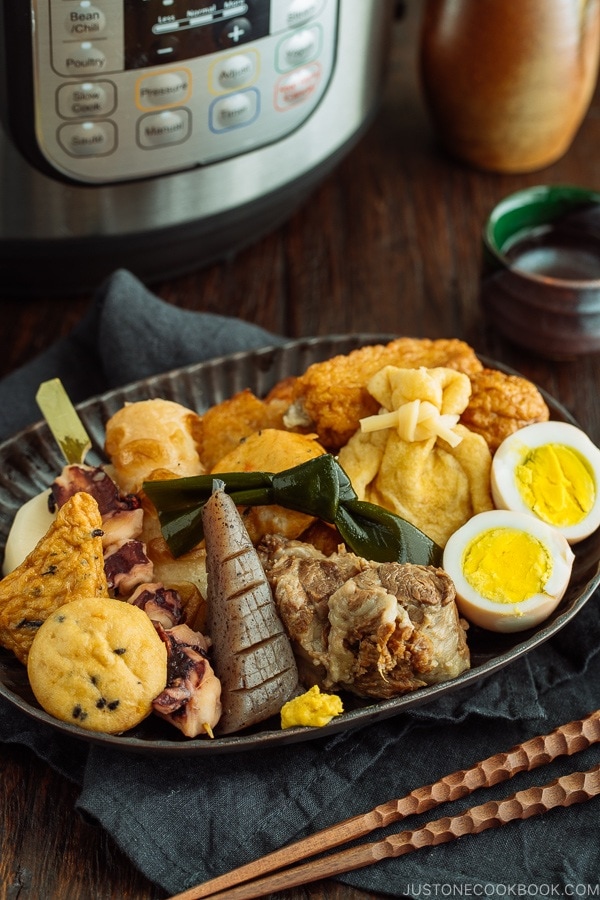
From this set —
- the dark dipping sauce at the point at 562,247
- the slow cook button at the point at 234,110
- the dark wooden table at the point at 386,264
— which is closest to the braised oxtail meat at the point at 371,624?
the dark wooden table at the point at 386,264

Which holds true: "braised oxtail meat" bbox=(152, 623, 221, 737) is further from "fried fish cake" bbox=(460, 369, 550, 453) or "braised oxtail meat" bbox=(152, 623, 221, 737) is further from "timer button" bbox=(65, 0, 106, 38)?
"timer button" bbox=(65, 0, 106, 38)

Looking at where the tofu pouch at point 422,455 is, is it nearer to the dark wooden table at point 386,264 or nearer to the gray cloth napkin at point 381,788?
the gray cloth napkin at point 381,788

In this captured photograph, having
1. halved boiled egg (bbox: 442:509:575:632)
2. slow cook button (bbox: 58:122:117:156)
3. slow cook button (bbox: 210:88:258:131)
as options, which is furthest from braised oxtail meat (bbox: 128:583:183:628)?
slow cook button (bbox: 210:88:258:131)

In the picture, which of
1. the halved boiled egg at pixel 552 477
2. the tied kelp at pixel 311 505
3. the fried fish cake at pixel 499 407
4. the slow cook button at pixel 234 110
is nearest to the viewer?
the tied kelp at pixel 311 505

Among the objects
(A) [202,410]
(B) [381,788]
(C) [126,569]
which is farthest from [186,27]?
(B) [381,788]

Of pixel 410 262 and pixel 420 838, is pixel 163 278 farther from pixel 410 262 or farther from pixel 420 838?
pixel 420 838

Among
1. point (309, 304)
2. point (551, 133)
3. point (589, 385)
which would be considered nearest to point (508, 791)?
point (589, 385)

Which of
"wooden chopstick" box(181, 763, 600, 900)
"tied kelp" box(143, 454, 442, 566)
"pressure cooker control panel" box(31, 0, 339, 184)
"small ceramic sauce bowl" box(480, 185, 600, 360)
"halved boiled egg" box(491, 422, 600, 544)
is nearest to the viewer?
"wooden chopstick" box(181, 763, 600, 900)

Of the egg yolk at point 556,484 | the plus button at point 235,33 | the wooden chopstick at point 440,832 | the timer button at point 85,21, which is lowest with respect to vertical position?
the wooden chopstick at point 440,832
